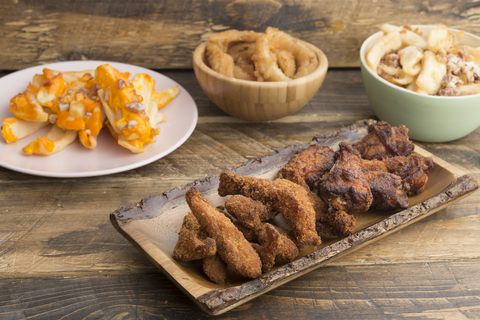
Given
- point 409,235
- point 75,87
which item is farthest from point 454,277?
point 75,87

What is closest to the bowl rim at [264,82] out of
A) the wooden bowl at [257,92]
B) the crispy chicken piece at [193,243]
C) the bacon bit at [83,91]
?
the wooden bowl at [257,92]

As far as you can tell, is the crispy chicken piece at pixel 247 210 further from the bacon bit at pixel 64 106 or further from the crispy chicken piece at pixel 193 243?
the bacon bit at pixel 64 106

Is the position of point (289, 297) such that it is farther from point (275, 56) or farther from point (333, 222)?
point (275, 56)

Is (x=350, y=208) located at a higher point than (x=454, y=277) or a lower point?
higher

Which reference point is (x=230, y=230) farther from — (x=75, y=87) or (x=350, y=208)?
(x=75, y=87)

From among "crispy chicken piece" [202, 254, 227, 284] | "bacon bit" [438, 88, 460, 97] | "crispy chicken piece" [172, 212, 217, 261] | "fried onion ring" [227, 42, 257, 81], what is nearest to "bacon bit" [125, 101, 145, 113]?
"fried onion ring" [227, 42, 257, 81]

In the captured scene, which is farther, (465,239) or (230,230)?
(465,239)

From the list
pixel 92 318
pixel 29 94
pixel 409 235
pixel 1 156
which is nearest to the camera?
pixel 92 318
